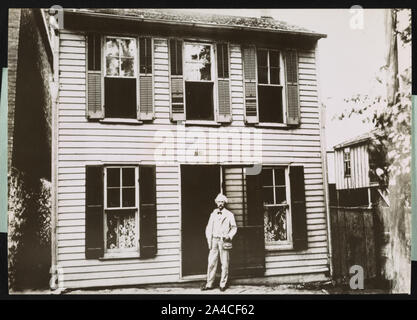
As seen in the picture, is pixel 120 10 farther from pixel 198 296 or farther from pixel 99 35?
pixel 198 296

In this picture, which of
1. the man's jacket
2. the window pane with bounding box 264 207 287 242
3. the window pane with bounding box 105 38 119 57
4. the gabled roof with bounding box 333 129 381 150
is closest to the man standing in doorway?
the man's jacket

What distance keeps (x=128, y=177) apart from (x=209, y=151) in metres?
0.89

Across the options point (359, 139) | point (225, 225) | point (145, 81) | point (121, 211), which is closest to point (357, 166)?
point (359, 139)

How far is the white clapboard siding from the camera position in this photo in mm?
4801

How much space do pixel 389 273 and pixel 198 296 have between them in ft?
6.76

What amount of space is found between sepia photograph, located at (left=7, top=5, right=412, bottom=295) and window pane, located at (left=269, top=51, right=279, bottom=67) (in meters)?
0.01

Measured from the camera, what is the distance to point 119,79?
4.68 m

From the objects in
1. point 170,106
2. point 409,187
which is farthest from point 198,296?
point 409,187

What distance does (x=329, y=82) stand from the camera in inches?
190

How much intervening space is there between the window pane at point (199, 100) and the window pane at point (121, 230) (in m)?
1.25

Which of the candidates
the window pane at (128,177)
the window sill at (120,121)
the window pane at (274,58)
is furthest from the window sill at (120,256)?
the window pane at (274,58)

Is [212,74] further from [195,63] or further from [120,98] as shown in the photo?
[120,98]
